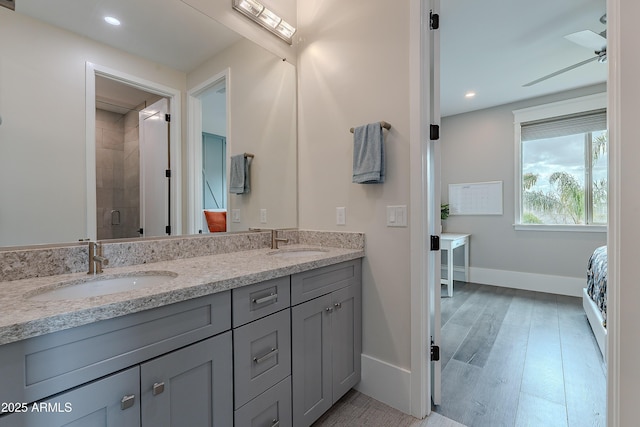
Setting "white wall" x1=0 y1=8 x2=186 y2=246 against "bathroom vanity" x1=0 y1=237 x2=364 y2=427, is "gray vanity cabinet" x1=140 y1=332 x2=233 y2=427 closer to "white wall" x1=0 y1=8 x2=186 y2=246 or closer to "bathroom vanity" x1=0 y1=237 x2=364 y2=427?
"bathroom vanity" x1=0 y1=237 x2=364 y2=427

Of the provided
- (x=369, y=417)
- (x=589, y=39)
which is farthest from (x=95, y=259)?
(x=589, y=39)

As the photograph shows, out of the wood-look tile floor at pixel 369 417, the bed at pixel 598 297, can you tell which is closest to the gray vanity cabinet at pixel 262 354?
the wood-look tile floor at pixel 369 417

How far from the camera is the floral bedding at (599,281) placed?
2.10 m

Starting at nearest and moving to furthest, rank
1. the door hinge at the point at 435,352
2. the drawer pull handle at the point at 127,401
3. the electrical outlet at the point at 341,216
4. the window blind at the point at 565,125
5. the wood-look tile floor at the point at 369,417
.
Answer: the drawer pull handle at the point at 127,401, the wood-look tile floor at the point at 369,417, the door hinge at the point at 435,352, the electrical outlet at the point at 341,216, the window blind at the point at 565,125

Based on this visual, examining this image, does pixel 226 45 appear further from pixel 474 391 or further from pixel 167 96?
pixel 474 391

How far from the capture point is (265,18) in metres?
1.86

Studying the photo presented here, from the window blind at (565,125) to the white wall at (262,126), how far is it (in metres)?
3.59

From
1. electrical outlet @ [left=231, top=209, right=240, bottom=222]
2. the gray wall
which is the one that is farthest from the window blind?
electrical outlet @ [left=231, top=209, right=240, bottom=222]

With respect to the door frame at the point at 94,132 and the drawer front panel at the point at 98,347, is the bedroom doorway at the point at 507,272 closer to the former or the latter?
the drawer front panel at the point at 98,347

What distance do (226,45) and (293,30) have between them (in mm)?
589

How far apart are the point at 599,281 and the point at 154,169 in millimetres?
3311

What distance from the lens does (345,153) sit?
1812 millimetres

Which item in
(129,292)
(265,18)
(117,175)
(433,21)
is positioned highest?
(265,18)

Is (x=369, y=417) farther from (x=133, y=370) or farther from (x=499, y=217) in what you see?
(x=499, y=217)
